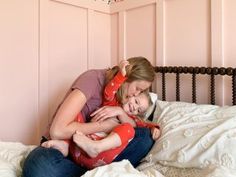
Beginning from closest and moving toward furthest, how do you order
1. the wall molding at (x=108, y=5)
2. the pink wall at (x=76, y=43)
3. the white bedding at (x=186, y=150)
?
the white bedding at (x=186, y=150) → the pink wall at (x=76, y=43) → the wall molding at (x=108, y=5)

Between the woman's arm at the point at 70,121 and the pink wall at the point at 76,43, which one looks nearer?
the woman's arm at the point at 70,121

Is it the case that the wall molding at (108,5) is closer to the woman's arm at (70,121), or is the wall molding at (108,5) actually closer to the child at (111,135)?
the child at (111,135)

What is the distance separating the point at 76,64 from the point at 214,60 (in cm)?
92

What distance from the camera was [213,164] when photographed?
1.02m

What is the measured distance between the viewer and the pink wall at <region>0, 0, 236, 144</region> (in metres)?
1.55

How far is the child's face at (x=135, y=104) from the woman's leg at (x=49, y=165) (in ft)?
1.16

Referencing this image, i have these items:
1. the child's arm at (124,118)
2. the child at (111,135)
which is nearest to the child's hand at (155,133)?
the child at (111,135)

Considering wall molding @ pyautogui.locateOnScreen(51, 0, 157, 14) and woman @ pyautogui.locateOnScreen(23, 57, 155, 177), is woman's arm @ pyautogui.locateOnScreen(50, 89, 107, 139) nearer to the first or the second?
woman @ pyautogui.locateOnScreen(23, 57, 155, 177)

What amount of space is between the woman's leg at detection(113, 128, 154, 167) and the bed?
0.03 metres

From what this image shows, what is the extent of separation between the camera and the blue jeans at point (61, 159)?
108 centimetres

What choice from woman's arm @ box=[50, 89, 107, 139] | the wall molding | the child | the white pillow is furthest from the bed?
the wall molding

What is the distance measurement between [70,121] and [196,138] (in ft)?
1.71

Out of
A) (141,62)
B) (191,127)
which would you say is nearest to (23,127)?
(141,62)

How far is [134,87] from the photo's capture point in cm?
133
